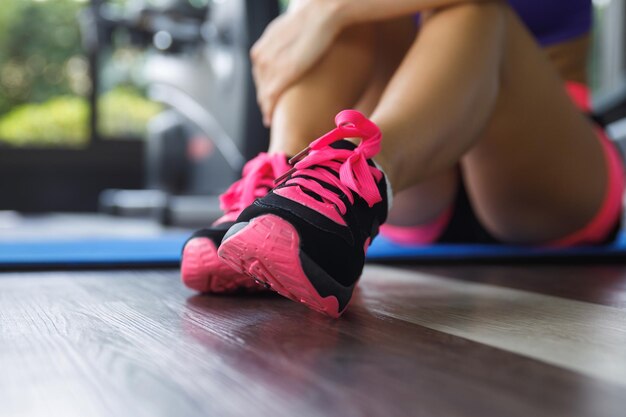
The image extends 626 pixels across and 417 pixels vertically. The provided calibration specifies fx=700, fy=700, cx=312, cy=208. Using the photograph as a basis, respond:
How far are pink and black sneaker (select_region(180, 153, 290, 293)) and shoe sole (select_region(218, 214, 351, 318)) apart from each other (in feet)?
0.38

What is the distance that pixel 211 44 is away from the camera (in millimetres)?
2203

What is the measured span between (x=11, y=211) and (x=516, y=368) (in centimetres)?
427

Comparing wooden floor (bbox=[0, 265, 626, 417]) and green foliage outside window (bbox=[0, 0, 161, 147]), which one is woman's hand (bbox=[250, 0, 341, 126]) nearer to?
wooden floor (bbox=[0, 265, 626, 417])

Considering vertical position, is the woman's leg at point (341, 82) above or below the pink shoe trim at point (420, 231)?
above

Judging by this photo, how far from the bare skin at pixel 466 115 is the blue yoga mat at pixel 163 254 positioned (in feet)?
0.14

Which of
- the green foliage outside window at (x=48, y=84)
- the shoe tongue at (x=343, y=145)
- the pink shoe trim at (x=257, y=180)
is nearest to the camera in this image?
the shoe tongue at (x=343, y=145)

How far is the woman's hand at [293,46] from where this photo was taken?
0.84 metres

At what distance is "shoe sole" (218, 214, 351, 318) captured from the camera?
539 mm

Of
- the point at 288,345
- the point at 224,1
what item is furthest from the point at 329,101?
the point at 224,1

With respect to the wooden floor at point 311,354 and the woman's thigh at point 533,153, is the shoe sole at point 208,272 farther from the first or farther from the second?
the woman's thigh at point 533,153

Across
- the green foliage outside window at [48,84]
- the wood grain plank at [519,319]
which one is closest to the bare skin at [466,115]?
the wood grain plank at [519,319]

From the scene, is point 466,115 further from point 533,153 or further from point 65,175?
point 65,175

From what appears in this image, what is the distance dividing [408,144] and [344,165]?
0.36ft

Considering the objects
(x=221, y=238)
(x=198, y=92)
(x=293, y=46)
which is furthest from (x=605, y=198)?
(x=198, y=92)
